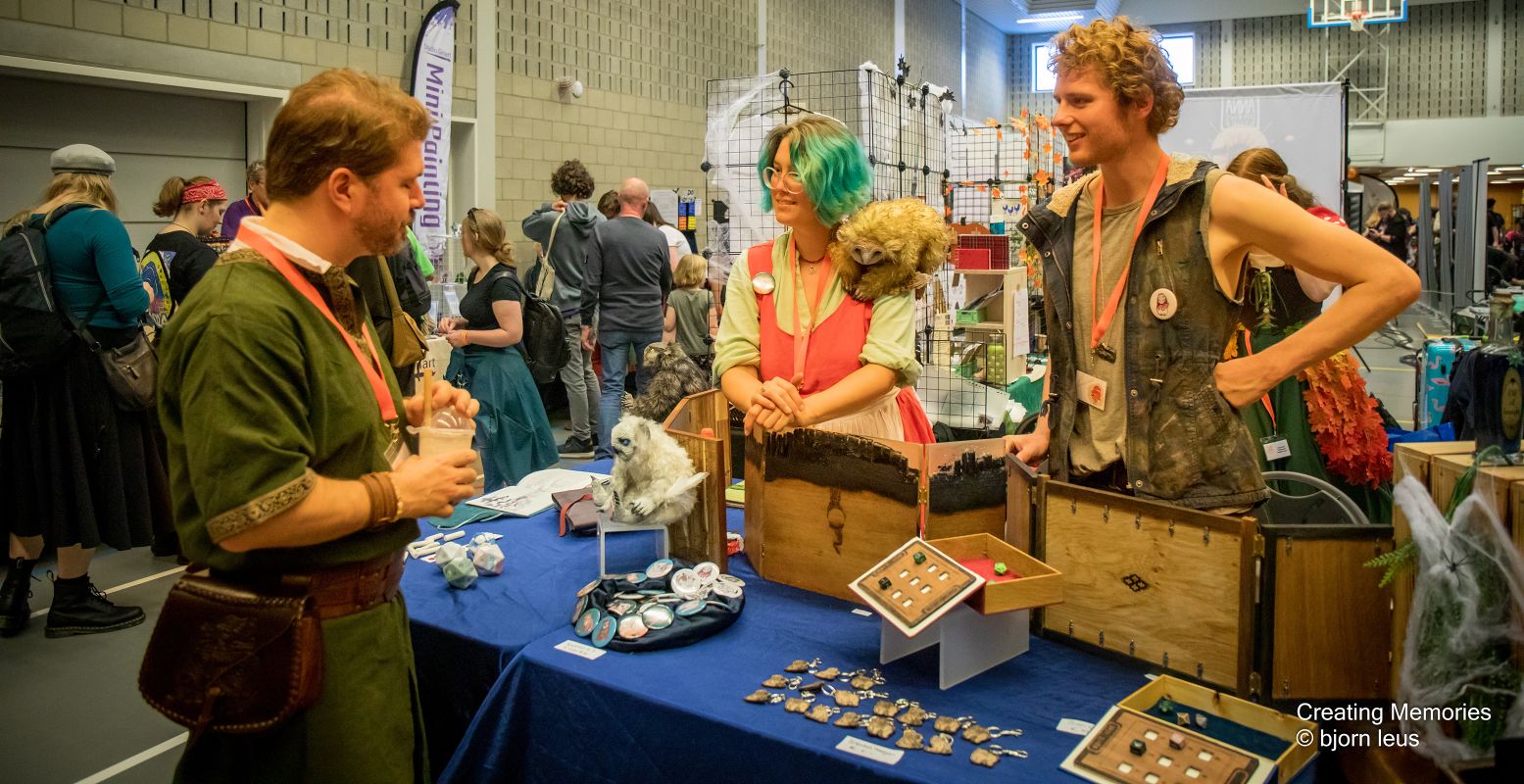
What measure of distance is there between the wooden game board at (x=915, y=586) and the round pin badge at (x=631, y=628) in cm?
39

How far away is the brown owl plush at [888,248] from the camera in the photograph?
2.21 meters

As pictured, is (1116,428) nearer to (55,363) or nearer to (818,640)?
(818,640)

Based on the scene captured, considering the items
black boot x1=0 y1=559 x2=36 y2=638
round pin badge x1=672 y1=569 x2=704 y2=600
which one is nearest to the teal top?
black boot x1=0 y1=559 x2=36 y2=638

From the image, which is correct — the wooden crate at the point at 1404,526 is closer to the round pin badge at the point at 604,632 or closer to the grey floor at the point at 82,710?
the round pin badge at the point at 604,632

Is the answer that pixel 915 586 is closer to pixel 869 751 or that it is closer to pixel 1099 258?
pixel 869 751

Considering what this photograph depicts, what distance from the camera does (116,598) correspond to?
4176 mm

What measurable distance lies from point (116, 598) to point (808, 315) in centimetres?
344

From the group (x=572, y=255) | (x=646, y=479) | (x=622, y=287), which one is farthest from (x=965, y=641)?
(x=572, y=255)

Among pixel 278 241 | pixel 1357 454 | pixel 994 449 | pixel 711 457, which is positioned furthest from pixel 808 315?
pixel 1357 454

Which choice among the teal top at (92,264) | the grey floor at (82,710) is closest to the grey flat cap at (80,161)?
the teal top at (92,264)

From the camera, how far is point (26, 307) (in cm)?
367

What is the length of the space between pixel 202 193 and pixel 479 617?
3.60m

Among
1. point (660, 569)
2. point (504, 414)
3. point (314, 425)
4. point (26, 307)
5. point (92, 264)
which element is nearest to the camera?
point (314, 425)

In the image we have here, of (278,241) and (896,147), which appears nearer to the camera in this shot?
(278,241)
